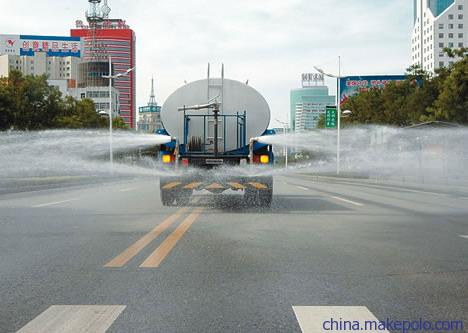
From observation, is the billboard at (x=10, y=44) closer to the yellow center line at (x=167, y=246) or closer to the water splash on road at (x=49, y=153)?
the water splash on road at (x=49, y=153)

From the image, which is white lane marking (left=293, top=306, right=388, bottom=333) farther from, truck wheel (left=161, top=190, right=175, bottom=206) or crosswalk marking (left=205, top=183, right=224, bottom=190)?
truck wheel (left=161, top=190, right=175, bottom=206)

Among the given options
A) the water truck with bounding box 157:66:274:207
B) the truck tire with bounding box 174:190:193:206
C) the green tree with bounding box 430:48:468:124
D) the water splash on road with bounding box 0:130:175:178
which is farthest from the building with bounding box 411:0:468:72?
the water truck with bounding box 157:66:274:207

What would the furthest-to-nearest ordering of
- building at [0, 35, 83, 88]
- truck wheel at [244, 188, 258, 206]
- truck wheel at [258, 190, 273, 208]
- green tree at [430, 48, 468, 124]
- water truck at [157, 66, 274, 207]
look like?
building at [0, 35, 83, 88], green tree at [430, 48, 468, 124], truck wheel at [244, 188, 258, 206], truck wheel at [258, 190, 273, 208], water truck at [157, 66, 274, 207]

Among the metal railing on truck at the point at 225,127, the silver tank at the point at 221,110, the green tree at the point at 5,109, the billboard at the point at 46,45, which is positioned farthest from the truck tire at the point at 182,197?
the billboard at the point at 46,45

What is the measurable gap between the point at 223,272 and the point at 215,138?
703 centimetres

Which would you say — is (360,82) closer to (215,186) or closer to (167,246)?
(215,186)

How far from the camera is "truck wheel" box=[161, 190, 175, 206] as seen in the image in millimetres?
12750

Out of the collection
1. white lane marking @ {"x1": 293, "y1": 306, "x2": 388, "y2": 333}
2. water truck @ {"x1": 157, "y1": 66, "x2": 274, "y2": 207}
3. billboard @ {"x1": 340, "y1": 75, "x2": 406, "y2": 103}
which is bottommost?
white lane marking @ {"x1": 293, "y1": 306, "x2": 388, "y2": 333}

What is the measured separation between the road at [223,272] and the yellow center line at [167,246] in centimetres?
Result: 1

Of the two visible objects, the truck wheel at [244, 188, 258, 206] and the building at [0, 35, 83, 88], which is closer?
the truck wheel at [244, 188, 258, 206]

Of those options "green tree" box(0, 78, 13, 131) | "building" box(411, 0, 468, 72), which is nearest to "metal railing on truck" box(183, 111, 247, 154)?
"green tree" box(0, 78, 13, 131)

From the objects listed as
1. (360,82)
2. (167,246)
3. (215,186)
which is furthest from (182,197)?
(360,82)

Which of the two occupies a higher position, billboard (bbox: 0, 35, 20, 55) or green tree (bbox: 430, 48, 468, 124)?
billboard (bbox: 0, 35, 20, 55)

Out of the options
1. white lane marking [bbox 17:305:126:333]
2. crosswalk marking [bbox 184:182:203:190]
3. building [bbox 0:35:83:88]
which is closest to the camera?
white lane marking [bbox 17:305:126:333]
